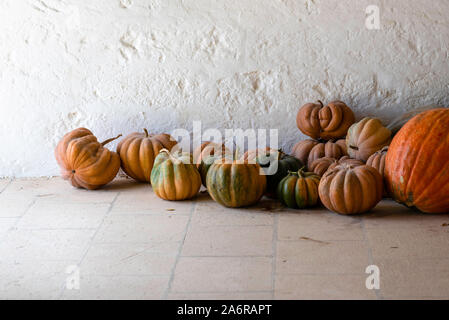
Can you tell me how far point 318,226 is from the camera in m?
3.73

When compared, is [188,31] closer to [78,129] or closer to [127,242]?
[78,129]

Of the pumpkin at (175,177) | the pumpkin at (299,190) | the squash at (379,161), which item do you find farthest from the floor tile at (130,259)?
the squash at (379,161)

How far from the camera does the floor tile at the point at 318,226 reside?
3590 millimetres

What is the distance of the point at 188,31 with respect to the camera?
14.9 ft

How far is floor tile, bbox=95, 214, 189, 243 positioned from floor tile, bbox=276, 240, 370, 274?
27.0 inches

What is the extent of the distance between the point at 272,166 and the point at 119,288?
60.9 inches

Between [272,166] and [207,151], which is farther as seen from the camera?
[207,151]

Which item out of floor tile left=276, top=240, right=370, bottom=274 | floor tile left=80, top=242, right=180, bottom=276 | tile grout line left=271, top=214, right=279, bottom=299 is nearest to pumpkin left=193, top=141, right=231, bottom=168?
tile grout line left=271, top=214, right=279, bottom=299

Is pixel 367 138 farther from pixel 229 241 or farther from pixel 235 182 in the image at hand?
pixel 229 241

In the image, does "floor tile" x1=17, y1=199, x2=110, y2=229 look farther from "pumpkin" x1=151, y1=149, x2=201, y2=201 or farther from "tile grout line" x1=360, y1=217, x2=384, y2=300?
"tile grout line" x1=360, y1=217, x2=384, y2=300

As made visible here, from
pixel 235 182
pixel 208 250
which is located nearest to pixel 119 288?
pixel 208 250

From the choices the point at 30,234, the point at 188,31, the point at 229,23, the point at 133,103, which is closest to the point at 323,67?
the point at 229,23

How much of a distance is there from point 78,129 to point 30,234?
105 cm

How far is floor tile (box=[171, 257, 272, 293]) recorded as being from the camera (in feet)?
9.94
